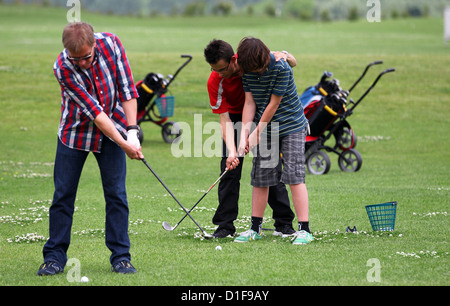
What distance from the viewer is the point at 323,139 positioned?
12.3 metres

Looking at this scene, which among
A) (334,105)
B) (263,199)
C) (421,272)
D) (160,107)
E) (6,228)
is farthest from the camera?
(160,107)

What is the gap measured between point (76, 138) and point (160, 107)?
10.3m

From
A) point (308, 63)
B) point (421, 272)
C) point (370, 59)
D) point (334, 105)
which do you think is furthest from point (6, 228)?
point (370, 59)

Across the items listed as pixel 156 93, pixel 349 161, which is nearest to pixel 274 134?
pixel 349 161

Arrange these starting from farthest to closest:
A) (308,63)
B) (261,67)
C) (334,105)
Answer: (308,63), (334,105), (261,67)

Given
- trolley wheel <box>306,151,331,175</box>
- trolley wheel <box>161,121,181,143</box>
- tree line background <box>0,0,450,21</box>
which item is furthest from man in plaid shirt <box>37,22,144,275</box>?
trolley wheel <box>161,121,181,143</box>

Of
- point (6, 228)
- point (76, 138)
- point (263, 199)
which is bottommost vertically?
point (6, 228)

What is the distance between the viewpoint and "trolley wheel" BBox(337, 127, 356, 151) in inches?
487

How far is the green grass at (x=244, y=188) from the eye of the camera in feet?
17.0

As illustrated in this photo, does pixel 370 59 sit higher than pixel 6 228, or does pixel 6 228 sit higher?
pixel 370 59

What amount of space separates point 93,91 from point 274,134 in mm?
1870

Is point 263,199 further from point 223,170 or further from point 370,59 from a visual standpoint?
point 370,59

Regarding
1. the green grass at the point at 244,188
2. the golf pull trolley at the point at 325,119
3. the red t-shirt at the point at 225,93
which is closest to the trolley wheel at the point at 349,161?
the golf pull trolley at the point at 325,119

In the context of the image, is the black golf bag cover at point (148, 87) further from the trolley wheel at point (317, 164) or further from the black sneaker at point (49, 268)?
the black sneaker at point (49, 268)
